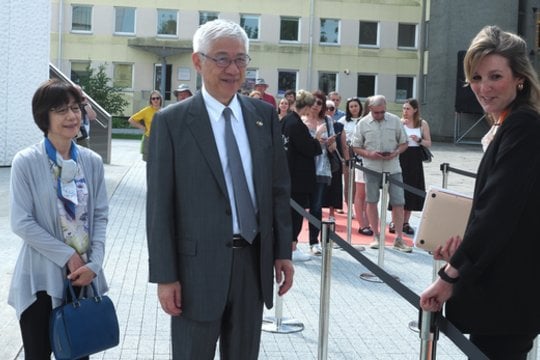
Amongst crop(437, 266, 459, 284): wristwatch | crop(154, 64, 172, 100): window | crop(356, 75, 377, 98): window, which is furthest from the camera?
crop(356, 75, 377, 98): window

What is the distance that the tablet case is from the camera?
316 centimetres

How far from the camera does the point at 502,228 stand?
259 cm

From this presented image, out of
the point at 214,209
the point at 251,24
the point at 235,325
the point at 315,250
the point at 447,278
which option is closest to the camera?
the point at 447,278

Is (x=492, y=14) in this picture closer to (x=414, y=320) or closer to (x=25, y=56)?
(x=25, y=56)

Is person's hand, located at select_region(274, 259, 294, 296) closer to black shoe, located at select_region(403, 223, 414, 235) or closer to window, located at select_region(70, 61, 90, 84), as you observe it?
black shoe, located at select_region(403, 223, 414, 235)

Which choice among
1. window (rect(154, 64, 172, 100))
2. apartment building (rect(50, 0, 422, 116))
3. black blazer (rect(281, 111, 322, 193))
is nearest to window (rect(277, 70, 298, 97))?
apartment building (rect(50, 0, 422, 116))

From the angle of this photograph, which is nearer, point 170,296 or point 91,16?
point 170,296

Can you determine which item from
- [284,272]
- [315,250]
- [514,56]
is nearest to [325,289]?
[284,272]

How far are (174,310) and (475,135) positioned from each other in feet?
138

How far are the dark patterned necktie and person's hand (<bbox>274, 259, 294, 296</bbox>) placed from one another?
24cm

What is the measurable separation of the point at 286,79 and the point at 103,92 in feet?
38.7

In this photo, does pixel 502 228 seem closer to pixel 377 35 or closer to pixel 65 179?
pixel 65 179

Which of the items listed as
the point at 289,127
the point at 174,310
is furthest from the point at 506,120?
the point at 289,127

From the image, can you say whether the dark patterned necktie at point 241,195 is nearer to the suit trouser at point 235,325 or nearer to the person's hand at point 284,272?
the suit trouser at point 235,325
